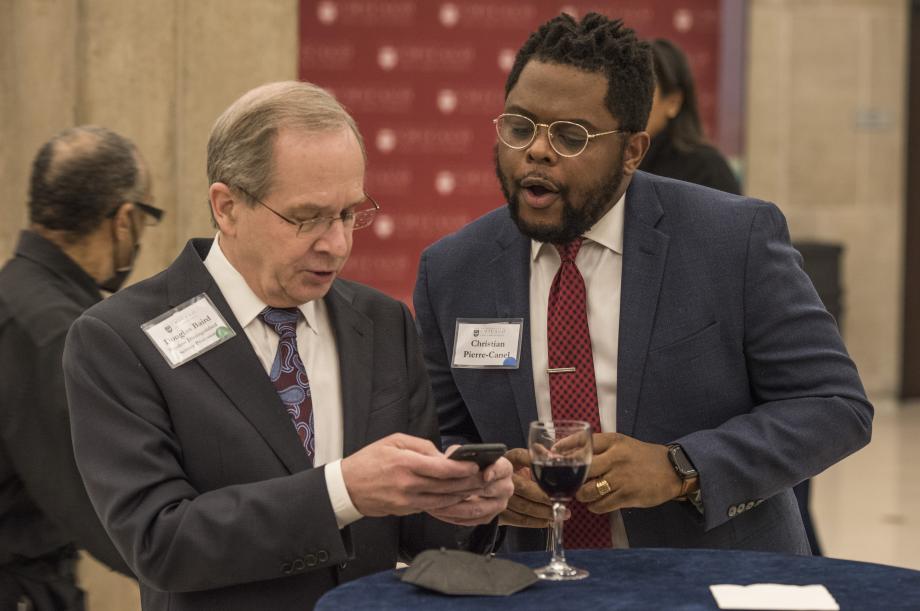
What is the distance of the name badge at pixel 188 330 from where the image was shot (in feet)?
8.04

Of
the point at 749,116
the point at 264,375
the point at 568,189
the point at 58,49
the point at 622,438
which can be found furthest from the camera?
the point at 749,116

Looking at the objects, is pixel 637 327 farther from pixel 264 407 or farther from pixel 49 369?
pixel 49 369

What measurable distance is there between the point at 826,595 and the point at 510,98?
4.03ft

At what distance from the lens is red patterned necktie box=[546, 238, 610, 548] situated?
2918 millimetres

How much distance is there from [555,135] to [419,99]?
6795mm

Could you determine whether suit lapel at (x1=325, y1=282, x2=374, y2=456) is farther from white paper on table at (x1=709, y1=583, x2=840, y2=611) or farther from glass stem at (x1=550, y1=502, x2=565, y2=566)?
white paper on table at (x1=709, y1=583, x2=840, y2=611)

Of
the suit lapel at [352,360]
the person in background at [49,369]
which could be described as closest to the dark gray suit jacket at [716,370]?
the suit lapel at [352,360]

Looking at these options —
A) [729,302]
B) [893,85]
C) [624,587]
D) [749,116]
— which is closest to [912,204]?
[893,85]

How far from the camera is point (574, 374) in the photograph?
2930 mm

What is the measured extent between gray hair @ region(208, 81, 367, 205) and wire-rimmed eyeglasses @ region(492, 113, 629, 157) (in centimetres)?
43

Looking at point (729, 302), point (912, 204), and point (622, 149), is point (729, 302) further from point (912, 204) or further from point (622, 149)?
point (912, 204)

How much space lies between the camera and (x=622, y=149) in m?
2.91

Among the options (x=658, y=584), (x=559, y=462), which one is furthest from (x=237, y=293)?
(x=658, y=584)

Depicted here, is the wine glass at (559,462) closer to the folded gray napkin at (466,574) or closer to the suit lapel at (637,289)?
the folded gray napkin at (466,574)
